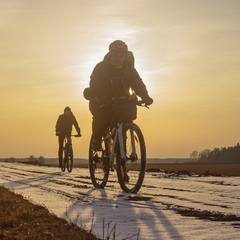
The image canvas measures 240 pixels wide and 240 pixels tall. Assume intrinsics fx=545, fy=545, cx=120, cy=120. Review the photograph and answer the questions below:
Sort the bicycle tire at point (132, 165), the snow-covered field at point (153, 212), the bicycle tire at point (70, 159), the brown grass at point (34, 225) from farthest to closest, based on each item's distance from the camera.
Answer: the bicycle tire at point (70, 159)
the bicycle tire at point (132, 165)
the snow-covered field at point (153, 212)
the brown grass at point (34, 225)

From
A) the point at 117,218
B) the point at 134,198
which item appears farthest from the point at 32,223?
the point at 134,198

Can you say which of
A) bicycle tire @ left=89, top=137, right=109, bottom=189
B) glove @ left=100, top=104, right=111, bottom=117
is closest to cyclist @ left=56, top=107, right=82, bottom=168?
bicycle tire @ left=89, top=137, right=109, bottom=189

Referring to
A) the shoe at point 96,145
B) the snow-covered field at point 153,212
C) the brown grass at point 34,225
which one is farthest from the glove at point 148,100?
the brown grass at point 34,225

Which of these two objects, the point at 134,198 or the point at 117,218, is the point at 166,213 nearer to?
the point at 117,218

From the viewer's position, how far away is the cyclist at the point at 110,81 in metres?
8.71

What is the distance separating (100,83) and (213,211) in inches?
155

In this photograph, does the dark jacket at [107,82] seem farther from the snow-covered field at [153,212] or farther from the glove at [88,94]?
the snow-covered field at [153,212]

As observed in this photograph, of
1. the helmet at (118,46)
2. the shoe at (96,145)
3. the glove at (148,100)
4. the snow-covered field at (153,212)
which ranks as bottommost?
the snow-covered field at (153,212)

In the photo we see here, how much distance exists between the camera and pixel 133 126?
843 cm

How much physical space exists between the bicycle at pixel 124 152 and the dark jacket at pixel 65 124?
36.6 ft

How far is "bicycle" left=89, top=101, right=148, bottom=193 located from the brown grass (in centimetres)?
266

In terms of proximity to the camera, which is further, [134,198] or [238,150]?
[238,150]

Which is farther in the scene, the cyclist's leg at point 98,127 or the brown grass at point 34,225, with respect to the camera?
the cyclist's leg at point 98,127

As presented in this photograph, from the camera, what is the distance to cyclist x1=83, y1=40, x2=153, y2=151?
343 inches
